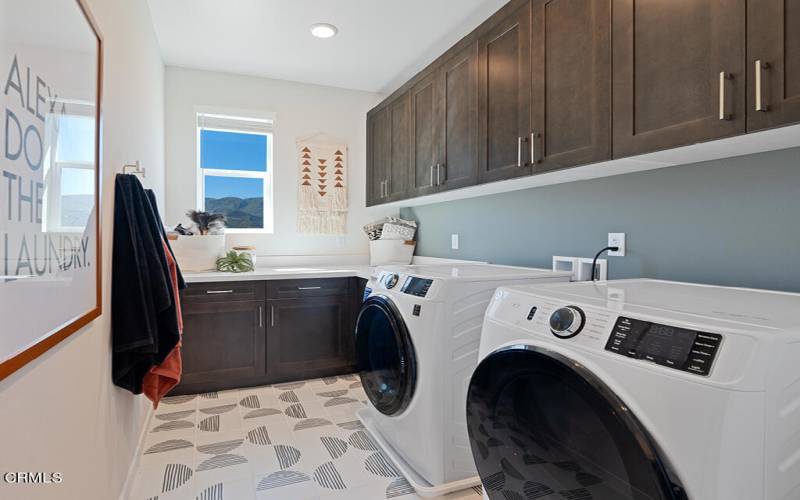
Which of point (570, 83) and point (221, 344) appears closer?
point (570, 83)

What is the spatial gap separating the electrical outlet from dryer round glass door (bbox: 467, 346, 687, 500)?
3.46ft

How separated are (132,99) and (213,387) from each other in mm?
1996

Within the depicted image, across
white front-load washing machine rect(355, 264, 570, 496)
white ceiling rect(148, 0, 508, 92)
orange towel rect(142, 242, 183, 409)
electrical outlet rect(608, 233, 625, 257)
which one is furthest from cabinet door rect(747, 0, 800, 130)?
orange towel rect(142, 242, 183, 409)

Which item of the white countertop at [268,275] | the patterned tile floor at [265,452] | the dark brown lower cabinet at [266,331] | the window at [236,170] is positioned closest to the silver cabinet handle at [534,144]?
the patterned tile floor at [265,452]

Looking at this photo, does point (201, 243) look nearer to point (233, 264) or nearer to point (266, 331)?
point (233, 264)

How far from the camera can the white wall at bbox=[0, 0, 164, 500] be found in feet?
2.82

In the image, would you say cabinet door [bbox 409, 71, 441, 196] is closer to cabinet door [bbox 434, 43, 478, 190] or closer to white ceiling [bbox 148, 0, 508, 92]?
cabinet door [bbox 434, 43, 478, 190]

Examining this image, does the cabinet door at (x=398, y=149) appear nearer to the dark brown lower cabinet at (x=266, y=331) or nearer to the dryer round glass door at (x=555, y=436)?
the dark brown lower cabinet at (x=266, y=331)

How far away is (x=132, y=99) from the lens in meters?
2.14

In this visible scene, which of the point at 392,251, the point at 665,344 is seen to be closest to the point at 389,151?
the point at 392,251

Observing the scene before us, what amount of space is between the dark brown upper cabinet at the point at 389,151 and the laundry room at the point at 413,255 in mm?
34

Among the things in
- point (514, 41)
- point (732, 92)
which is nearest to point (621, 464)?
point (732, 92)

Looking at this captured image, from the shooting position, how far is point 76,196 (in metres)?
1.15

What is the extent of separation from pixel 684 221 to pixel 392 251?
2.34 m
